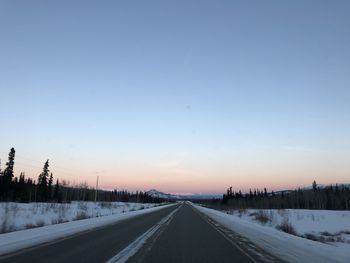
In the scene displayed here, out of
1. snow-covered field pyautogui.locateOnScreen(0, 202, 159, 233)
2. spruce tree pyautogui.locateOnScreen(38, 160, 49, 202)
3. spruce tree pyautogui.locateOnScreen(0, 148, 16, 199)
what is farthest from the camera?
spruce tree pyautogui.locateOnScreen(38, 160, 49, 202)

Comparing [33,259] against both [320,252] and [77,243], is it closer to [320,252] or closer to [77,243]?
[77,243]

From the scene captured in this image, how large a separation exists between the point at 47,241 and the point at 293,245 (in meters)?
8.64

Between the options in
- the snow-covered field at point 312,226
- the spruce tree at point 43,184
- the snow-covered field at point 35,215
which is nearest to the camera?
the snow-covered field at point 35,215

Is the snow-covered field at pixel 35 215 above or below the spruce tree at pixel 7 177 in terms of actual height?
below

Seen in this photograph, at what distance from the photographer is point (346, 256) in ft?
40.4

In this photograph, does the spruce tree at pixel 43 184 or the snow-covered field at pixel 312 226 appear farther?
the spruce tree at pixel 43 184

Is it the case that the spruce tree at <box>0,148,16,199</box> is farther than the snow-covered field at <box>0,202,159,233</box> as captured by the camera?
Yes

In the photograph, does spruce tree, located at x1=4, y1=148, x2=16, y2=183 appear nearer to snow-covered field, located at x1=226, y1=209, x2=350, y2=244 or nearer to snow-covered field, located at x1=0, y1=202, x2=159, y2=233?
snow-covered field, located at x1=0, y1=202, x2=159, y2=233

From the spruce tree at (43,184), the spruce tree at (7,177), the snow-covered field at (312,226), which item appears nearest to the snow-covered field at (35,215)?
the snow-covered field at (312,226)

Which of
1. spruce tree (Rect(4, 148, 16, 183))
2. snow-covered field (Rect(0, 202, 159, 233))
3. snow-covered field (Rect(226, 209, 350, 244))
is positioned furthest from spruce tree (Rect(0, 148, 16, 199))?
snow-covered field (Rect(226, 209, 350, 244))

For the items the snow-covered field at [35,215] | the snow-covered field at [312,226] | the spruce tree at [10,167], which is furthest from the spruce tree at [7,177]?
the snow-covered field at [312,226]

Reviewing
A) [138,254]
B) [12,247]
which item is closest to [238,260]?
[138,254]

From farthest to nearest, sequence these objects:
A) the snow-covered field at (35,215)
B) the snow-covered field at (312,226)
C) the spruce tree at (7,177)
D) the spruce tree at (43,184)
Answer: the spruce tree at (43,184), the spruce tree at (7,177), the snow-covered field at (312,226), the snow-covered field at (35,215)

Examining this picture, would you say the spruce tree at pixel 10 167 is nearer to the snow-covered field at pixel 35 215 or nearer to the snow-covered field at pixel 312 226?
the snow-covered field at pixel 35 215
